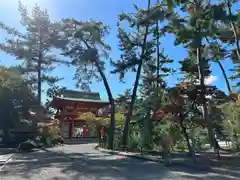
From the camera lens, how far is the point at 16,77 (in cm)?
2245

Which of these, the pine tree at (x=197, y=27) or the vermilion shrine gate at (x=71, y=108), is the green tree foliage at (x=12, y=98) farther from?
the pine tree at (x=197, y=27)

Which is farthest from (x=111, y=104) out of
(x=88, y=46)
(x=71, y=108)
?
(x=71, y=108)

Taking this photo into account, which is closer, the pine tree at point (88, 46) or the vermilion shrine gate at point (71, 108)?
the pine tree at point (88, 46)

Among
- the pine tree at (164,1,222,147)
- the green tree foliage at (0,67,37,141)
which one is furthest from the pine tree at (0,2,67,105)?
the pine tree at (164,1,222,147)

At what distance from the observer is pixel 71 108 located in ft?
112

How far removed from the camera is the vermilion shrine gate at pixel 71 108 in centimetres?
3328

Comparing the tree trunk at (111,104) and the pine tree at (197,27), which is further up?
the pine tree at (197,27)

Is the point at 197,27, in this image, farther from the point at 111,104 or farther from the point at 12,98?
the point at 12,98

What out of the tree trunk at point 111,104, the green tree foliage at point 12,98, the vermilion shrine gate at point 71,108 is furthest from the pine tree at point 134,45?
the vermilion shrine gate at point 71,108

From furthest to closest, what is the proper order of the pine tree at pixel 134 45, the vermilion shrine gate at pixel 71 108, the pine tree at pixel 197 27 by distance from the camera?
the vermilion shrine gate at pixel 71 108, the pine tree at pixel 134 45, the pine tree at pixel 197 27

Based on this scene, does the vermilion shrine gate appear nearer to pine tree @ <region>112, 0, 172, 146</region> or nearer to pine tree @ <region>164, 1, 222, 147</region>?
pine tree @ <region>112, 0, 172, 146</region>

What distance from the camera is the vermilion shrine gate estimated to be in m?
33.3

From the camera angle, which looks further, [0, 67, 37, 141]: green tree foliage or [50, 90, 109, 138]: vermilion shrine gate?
[50, 90, 109, 138]: vermilion shrine gate

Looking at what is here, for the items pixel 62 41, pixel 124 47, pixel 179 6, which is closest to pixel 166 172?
pixel 179 6
